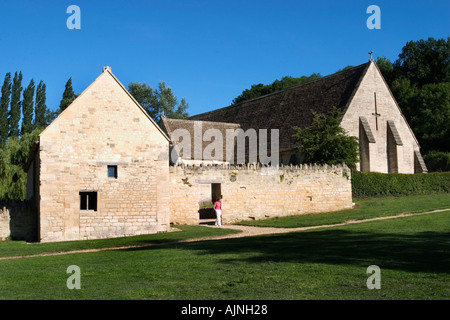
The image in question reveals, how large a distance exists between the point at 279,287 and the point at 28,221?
18655mm

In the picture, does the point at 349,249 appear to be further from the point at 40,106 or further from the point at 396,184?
the point at 40,106

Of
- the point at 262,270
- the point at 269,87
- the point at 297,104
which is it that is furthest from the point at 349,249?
the point at 269,87

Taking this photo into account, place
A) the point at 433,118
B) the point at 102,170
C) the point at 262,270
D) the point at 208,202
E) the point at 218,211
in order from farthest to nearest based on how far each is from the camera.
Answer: the point at 433,118 → the point at 208,202 → the point at 218,211 → the point at 102,170 → the point at 262,270

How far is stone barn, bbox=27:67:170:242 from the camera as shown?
23141mm

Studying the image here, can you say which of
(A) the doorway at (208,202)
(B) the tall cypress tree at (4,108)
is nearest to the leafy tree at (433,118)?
Result: (A) the doorway at (208,202)

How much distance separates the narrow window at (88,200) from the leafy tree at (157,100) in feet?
149

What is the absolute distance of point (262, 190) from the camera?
27938 mm

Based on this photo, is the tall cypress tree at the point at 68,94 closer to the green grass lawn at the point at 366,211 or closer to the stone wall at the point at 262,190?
the stone wall at the point at 262,190

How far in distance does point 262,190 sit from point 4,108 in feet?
103

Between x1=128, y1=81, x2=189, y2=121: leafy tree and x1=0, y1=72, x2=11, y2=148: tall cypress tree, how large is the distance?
2124 centimetres

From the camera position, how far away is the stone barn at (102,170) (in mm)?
23141

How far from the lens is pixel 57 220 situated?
2300 cm

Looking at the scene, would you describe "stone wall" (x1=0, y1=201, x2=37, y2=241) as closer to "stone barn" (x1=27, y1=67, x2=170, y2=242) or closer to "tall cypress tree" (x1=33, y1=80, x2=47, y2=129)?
"stone barn" (x1=27, y1=67, x2=170, y2=242)

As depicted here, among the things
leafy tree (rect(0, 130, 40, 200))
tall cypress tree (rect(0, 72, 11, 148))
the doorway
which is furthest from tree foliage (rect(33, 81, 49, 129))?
the doorway
